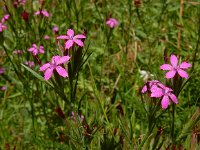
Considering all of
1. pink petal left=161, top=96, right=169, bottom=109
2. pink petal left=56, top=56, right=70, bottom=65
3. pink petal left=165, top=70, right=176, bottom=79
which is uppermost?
pink petal left=56, top=56, right=70, bottom=65

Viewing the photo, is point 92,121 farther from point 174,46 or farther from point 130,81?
point 174,46

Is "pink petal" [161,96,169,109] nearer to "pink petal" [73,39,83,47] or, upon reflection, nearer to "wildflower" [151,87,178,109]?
"wildflower" [151,87,178,109]

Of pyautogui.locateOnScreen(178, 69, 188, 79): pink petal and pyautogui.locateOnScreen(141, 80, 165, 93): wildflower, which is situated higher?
pyautogui.locateOnScreen(178, 69, 188, 79): pink petal

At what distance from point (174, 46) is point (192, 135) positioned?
1445 mm

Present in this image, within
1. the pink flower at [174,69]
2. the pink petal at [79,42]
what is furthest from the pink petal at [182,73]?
the pink petal at [79,42]

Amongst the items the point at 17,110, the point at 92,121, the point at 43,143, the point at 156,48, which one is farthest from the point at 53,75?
the point at 156,48

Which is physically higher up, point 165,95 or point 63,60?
point 63,60

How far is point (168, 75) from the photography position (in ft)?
3.92

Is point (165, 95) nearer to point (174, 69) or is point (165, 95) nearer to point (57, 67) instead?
point (174, 69)

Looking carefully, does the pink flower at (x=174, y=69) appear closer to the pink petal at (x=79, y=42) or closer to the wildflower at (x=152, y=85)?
the wildflower at (x=152, y=85)

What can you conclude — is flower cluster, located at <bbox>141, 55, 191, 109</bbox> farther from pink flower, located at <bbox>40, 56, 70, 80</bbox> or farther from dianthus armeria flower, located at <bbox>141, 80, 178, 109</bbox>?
pink flower, located at <bbox>40, 56, 70, 80</bbox>

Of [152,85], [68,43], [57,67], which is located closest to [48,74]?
[57,67]

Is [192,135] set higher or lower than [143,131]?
higher

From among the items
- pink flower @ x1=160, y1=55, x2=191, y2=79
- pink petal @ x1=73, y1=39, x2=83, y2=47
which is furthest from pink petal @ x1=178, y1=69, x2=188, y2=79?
pink petal @ x1=73, y1=39, x2=83, y2=47
